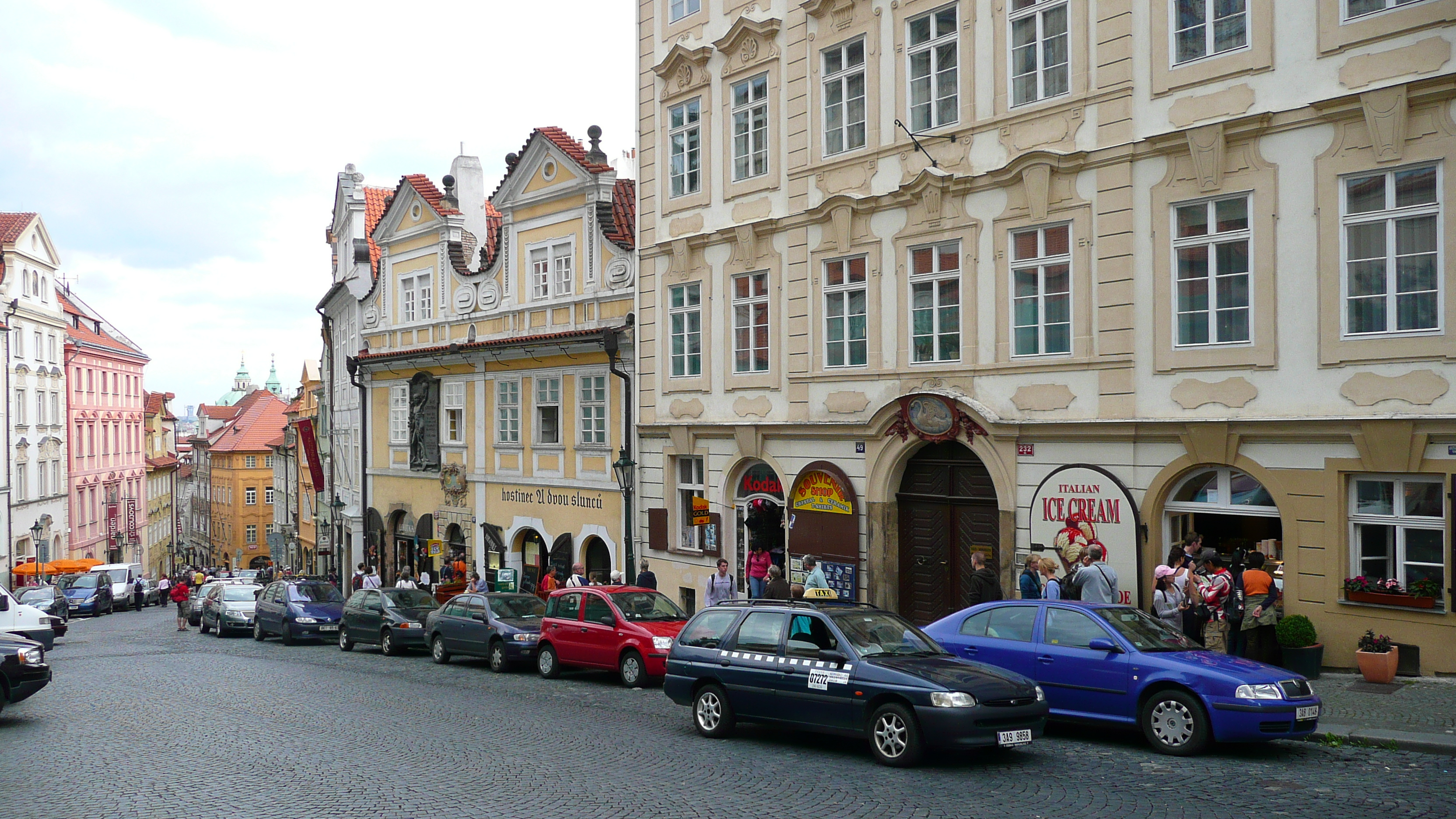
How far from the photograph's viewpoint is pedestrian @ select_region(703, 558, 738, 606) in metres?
21.4

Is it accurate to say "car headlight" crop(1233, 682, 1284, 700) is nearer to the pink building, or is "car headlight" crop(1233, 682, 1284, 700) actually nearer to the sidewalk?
the sidewalk

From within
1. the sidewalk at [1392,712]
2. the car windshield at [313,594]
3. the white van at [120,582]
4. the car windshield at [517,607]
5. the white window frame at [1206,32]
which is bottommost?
the white van at [120,582]

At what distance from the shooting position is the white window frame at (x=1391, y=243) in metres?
14.3

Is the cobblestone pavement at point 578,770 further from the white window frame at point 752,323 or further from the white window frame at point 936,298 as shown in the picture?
the white window frame at point 752,323

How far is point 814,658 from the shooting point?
476 inches

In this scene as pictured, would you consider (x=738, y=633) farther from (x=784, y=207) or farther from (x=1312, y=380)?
(x=784, y=207)

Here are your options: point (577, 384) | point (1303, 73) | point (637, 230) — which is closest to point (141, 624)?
point (577, 384)

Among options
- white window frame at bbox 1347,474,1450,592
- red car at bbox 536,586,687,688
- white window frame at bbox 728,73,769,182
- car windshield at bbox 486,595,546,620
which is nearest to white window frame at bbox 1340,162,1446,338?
white window frame at bbox 1347,474,1450,592

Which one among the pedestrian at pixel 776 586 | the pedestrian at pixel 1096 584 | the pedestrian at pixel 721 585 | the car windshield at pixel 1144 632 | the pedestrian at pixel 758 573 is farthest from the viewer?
the pedestrian at pixel 758 573

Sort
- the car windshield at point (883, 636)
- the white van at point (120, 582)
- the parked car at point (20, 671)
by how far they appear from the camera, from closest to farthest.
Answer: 1. the car windshield at point (883, 636)
2. the parked car at point (20, 671)
3. the white van at point (120, 582)

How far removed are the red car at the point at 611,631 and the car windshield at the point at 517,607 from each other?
1382 millimetres

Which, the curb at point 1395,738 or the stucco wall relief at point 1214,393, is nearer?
the curb at point 1395,738

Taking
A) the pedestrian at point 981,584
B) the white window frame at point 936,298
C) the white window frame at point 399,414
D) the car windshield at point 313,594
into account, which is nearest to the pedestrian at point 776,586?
the pedestrian at point 981,584

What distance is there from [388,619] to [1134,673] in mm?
17618
